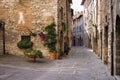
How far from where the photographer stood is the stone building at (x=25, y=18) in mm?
22078

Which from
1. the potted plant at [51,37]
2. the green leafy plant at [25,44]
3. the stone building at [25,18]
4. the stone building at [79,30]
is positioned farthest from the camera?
the stone building at [79,30]

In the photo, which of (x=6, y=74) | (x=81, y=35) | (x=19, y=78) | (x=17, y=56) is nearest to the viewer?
(x=19, y=78)

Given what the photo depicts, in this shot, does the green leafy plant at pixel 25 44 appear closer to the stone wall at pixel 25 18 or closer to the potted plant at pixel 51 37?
the stone wall at pixel 25 18

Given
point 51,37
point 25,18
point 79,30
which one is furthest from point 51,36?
point 79,30

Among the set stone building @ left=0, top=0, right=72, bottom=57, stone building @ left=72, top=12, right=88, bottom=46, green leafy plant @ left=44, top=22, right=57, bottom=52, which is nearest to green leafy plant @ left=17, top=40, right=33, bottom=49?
stone building @ left=0, top=0, right=72, bottom=57

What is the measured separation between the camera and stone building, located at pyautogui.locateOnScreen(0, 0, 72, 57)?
2208cm

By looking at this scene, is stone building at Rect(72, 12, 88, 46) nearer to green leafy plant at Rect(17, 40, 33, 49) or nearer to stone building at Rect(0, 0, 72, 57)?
stone building at Rect(0, 0, 72, 57)

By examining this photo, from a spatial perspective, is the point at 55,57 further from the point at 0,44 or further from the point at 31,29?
the point at 0,44

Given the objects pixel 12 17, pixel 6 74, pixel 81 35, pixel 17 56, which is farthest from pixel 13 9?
pixel 81 35

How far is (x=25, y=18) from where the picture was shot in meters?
22.3

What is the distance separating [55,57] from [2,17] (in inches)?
199

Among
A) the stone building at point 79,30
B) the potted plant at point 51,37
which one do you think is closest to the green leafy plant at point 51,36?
the potted plant at point 51,37

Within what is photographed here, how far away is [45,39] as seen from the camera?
2184cm

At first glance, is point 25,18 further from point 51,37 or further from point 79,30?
point 79,30
